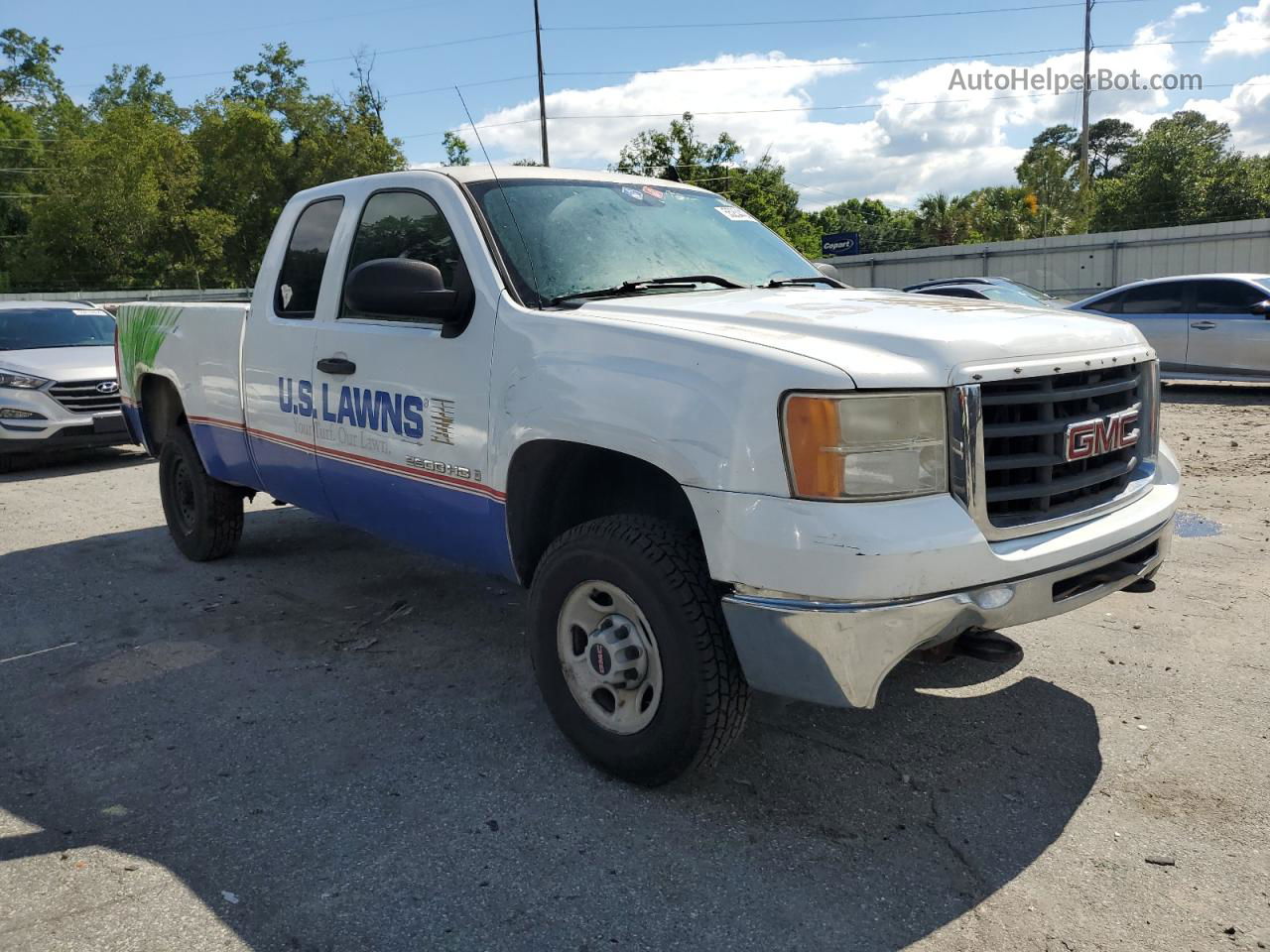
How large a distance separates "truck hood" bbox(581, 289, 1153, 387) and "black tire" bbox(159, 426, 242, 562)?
3397mm

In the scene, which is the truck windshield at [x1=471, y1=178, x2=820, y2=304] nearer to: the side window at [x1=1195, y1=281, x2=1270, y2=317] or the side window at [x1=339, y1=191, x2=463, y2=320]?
the side window at [x1=339, y1=191, x2=463, y2=320]

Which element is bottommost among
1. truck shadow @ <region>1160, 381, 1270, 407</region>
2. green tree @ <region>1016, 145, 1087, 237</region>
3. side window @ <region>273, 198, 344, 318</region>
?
truck shadow @ <region>1160, 381, 1270, 407</region>

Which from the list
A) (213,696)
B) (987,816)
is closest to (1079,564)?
(987,816)

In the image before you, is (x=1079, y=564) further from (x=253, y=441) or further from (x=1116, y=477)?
(x=253, y=441)

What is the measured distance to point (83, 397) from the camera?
33.8ft

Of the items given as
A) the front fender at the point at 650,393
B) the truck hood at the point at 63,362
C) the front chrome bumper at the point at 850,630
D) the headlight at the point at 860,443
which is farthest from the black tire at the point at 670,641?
the truck hood at the point at 63,362

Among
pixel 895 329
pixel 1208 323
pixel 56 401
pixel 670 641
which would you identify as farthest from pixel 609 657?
pixel 1208 323

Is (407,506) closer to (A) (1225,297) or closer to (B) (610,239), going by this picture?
(B) (610,239)

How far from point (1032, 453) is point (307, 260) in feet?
11.0

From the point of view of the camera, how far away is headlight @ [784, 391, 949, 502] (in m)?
2.74

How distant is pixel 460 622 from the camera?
16.7 ft

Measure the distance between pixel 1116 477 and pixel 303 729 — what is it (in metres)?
2.97

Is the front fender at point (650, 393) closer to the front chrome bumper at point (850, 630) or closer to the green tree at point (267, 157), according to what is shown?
the front chrome bumper at point (850, 630)

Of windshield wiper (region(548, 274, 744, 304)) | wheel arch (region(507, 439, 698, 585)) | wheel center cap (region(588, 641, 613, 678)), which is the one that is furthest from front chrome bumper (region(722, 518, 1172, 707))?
windshield wiper (region(548, 274, 744, 304))
